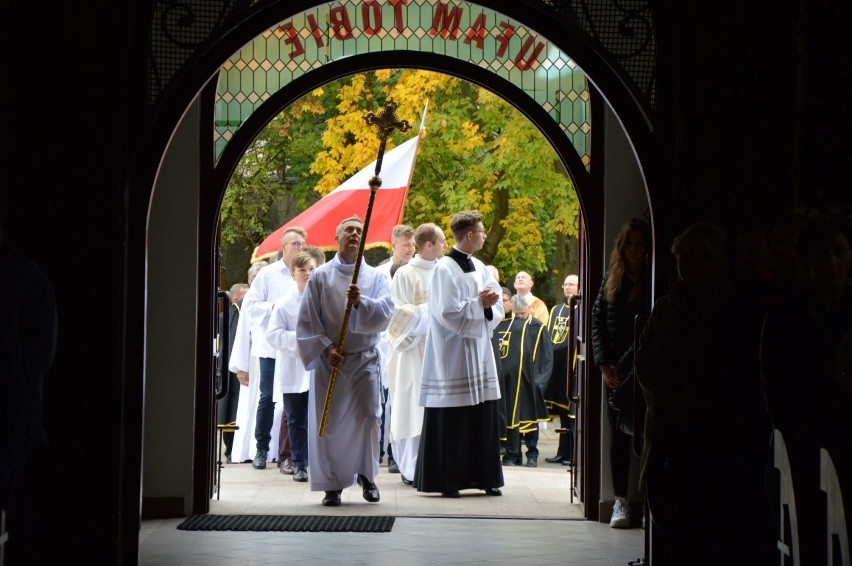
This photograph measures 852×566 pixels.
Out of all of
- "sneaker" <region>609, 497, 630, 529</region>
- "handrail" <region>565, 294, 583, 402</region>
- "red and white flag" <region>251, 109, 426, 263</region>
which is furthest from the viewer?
"red and white flag" <region>251, 109, 426, 263</region>

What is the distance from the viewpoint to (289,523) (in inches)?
344

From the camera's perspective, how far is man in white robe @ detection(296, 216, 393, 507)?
963cm

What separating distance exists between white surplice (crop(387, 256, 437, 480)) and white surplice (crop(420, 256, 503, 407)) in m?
0.82

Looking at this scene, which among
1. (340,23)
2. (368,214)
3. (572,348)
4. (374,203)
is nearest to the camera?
(340,23)

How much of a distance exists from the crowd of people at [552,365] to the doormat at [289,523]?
707mm

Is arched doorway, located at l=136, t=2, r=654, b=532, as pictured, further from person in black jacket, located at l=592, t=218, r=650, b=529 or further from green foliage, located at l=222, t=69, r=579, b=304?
green foliage, located at l=222, t=69, r=579, b=304

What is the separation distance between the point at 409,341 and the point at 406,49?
3.05 metres

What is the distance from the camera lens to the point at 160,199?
895cm

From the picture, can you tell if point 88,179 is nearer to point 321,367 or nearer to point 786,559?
point 786,559

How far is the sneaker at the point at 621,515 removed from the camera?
8.73 m

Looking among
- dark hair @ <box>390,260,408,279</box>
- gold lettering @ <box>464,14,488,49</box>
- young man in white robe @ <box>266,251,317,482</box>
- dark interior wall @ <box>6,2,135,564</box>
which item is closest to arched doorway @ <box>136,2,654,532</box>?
gold lettering @ <box>464,14,488,49</box>

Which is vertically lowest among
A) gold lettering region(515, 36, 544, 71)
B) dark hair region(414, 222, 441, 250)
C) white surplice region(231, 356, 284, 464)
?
white surplice region(231, 356, 284, 464)

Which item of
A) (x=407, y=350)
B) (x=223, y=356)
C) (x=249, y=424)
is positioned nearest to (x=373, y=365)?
(x=223, y=356)

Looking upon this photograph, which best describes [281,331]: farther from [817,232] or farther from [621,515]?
[817,232]
